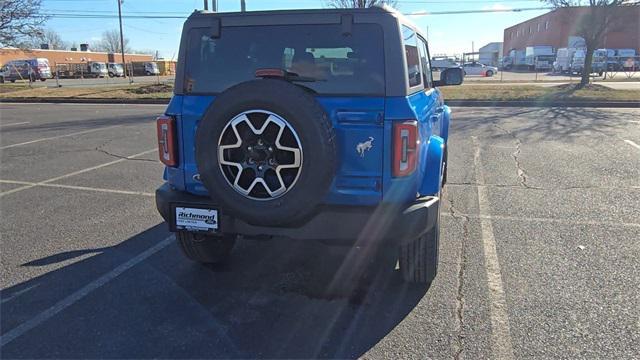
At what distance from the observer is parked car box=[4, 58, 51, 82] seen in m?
47.7

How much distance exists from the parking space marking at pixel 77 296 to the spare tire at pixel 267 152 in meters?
1.35

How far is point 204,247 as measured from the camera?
385cm

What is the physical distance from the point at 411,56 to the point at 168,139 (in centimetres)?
188

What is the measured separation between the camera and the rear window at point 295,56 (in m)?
3.06

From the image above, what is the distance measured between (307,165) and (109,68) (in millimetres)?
64117

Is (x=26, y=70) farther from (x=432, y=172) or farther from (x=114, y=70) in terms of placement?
(x=432, y=172)

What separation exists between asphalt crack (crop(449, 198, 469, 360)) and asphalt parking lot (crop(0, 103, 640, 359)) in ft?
0.05

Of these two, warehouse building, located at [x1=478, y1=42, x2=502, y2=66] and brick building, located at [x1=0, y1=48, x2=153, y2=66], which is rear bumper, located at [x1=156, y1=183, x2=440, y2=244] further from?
warehouse building, located at [x1=478, y1=42, x2=502, y2=66]

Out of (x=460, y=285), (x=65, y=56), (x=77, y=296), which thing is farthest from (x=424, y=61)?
(x=65, y=56)

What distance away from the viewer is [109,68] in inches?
2346

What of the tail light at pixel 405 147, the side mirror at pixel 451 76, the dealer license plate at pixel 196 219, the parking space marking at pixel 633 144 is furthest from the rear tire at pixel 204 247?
the parking space marking at pixel 633 144

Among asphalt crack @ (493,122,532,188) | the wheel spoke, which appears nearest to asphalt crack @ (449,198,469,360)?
the wheel spoke

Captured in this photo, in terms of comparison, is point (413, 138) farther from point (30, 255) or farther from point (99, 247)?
point (30, 255)

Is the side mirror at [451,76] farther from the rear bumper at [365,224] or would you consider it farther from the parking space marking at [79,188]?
the parking space marking at [79,188]
